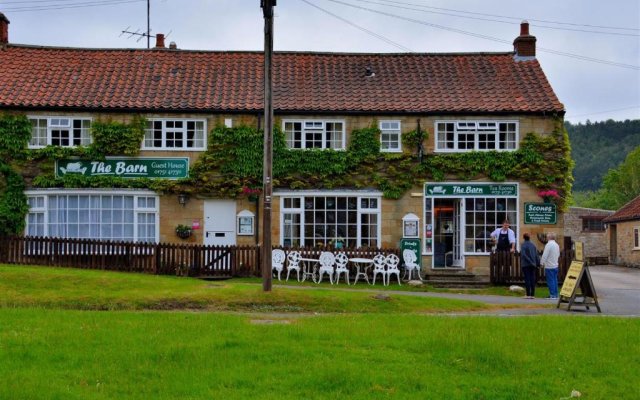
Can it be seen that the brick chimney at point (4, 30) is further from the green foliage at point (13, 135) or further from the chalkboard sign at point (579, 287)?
the chalkboard sign at point (579, 287)

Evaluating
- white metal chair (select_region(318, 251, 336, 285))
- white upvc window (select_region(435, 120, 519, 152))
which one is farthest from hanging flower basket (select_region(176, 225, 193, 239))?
white upvc window (select_region(435, 120, 519, 152))

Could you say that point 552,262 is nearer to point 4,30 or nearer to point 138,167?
point 138,167

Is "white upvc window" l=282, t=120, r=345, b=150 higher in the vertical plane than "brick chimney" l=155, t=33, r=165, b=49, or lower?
lower

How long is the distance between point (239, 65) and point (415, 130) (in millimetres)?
8024

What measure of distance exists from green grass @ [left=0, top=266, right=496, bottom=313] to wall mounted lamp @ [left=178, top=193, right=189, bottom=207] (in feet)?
25.3

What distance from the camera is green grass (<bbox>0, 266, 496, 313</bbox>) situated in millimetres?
17016

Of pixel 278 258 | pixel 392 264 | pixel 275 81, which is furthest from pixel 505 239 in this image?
pixel 275 81

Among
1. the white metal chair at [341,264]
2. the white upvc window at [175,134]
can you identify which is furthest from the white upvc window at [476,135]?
the white upvc window at [175,134]

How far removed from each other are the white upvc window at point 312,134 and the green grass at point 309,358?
1413 centimetres

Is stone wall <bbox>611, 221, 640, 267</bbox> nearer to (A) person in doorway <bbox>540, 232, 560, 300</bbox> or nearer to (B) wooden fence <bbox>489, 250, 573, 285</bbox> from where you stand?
(B) wooden fence <bbox>489, 250, 573, 285</bbox>

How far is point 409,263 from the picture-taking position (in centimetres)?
2619

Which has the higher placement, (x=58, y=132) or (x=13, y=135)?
(x=58, y=132)

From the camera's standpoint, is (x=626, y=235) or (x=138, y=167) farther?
(x=626, y=235)

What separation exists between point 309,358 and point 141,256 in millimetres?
15846
